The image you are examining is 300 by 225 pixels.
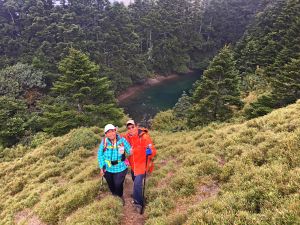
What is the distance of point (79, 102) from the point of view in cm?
2488

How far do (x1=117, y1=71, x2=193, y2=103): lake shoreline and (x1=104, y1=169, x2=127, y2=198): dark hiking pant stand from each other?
36.4 m

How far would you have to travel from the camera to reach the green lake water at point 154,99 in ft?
130

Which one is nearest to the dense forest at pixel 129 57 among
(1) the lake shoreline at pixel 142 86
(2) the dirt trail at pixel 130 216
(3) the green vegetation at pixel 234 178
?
(1) the lake shoreline at pixel 142 86

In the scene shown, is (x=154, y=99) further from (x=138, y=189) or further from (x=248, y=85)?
(x=138, y=189)

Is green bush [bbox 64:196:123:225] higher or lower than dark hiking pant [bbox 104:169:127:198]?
lower

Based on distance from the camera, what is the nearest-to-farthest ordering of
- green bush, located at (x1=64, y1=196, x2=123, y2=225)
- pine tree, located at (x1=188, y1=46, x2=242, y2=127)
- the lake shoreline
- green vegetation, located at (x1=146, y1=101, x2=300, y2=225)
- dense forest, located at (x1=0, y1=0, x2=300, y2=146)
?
green vegetation, located at (x1=146, y1=101, x2=300, y2=225) < green bush, located at (x1=64, y1=196, x2=123, y2=225) < pine tree, located at (x1=188, y1=46, x2=242, y2=127) < dense forest, located at (x1=0, y1=0, x2=300, y2=146) < the lake shoreline

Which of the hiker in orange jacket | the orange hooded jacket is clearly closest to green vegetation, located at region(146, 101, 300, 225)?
the hiker in orange jacket

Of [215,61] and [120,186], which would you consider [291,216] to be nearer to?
[120,186]

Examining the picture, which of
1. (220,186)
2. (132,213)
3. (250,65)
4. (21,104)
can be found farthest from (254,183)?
(250,65)

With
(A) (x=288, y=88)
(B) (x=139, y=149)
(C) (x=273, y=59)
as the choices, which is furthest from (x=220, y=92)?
(C) (x=273, y=59)

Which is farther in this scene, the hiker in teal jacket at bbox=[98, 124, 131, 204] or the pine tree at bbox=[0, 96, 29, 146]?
the pine tree at bbox=[0, 96, 29, 146]

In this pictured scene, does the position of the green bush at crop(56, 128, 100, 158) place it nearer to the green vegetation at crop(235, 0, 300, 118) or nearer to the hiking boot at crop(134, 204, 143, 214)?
the hiking boot at crop(134, 204, 143, 214)

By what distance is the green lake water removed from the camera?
3953 cm

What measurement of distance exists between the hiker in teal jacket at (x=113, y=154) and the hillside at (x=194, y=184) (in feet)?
2.96
